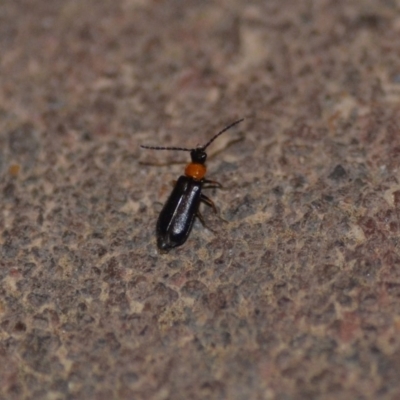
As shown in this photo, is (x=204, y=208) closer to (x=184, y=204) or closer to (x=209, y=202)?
(x=209, y=202)

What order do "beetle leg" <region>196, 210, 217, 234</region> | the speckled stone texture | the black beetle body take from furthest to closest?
"beetle leg" <region>196, 210, 217, 234</region>, the black beetle body, the speckled stone texture

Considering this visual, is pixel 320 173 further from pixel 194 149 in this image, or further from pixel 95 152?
pixel 95 152

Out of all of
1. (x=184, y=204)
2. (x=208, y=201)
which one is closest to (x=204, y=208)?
(x=208, y=201)

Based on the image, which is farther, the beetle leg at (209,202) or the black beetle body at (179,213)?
the beetle leg at (209,202)

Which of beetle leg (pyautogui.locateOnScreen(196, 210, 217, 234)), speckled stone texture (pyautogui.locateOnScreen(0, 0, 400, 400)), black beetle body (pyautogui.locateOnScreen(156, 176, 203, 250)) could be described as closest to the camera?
speckled stone texture (pyautogui.locateOnScreen(0, 0, 400, 400))

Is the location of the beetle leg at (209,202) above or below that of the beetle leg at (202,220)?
above
